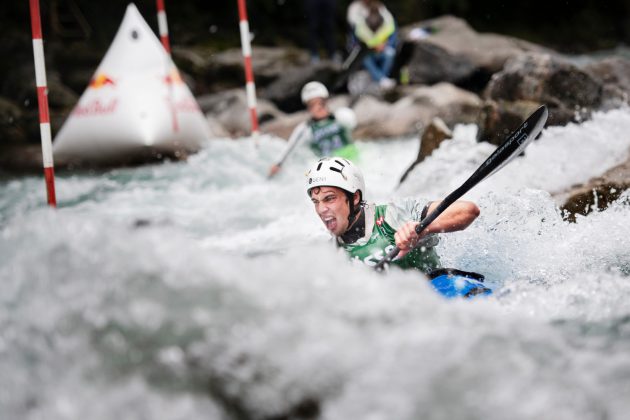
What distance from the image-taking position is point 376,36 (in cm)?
1199

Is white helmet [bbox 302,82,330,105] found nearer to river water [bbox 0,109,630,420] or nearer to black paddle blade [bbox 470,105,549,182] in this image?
black paddle blade [bbox 470,105,549,182]

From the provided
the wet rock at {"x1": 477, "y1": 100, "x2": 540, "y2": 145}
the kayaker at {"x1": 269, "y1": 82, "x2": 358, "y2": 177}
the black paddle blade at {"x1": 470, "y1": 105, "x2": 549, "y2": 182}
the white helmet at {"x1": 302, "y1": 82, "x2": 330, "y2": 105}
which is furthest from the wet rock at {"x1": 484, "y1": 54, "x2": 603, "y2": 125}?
the black paddle blade at {"x1": 470, "y1": 105, "x2": 549, "y2": 182}

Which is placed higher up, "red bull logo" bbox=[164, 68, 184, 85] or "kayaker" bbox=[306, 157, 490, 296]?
"red bull logo" bbox=[164, 68, 184, 85]

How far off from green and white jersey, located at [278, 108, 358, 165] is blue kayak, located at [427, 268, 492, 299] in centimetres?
A: 437

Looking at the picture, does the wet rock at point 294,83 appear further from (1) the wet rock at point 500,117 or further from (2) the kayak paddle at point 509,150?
(2) the kayak paddle at point 509,150

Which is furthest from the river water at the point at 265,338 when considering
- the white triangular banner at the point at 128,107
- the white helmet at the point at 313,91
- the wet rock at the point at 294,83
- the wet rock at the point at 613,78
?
the wet rock at the point at 294,83

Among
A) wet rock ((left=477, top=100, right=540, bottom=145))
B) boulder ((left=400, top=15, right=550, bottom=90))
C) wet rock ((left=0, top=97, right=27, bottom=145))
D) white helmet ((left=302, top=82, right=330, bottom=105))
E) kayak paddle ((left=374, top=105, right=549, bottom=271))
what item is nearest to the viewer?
kayak paddle ((left=374, top=105, right=549, bottom=271))

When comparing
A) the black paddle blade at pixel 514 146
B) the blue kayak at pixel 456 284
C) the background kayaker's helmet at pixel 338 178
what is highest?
the black paddle blade at pixel 514 146

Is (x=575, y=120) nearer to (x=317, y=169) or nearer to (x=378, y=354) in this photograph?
(x=317, y=169)

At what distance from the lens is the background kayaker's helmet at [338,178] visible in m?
→ 3.57

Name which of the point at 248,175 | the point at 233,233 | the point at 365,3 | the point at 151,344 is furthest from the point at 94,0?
the point at 151,344

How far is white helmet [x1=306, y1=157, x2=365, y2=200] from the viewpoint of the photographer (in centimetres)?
357

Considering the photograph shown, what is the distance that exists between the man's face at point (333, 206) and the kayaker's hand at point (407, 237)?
1.29 ft

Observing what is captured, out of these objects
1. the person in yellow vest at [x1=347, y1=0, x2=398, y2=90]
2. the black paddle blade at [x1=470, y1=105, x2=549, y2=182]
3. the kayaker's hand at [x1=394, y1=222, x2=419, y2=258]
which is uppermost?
the person in yellow vest at [x1=347, y1=0, x2=398, y2=90]
